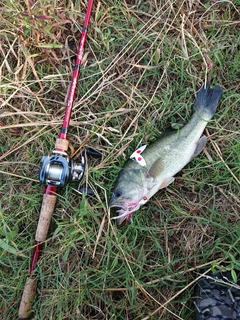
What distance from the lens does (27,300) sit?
278 cm

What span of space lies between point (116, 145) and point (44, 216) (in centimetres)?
81

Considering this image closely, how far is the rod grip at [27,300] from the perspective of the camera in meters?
2.77

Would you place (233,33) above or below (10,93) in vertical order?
above

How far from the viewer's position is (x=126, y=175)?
8.93 feet

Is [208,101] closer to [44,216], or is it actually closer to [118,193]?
[118,193]

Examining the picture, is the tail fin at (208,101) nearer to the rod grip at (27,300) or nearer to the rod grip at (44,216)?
the rod grip at (44,216)

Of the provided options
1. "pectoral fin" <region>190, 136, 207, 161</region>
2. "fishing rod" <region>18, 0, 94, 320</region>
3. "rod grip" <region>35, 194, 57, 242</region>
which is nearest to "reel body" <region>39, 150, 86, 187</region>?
"fishing rod" <region>18, 0, 94, 320</region>

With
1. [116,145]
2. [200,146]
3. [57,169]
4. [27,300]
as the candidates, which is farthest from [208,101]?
[27,300]

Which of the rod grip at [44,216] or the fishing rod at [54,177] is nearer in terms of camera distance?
the fishing rod at [54,177]

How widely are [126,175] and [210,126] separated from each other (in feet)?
2.71

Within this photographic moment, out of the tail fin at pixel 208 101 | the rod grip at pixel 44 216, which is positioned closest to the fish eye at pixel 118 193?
the rod grip at pixel 44 216

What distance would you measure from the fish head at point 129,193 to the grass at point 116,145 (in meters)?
0.13

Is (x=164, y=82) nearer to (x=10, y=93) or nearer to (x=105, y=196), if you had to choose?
(x=105, y=196)

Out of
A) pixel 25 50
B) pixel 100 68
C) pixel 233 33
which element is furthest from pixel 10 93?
pixel 233 33
